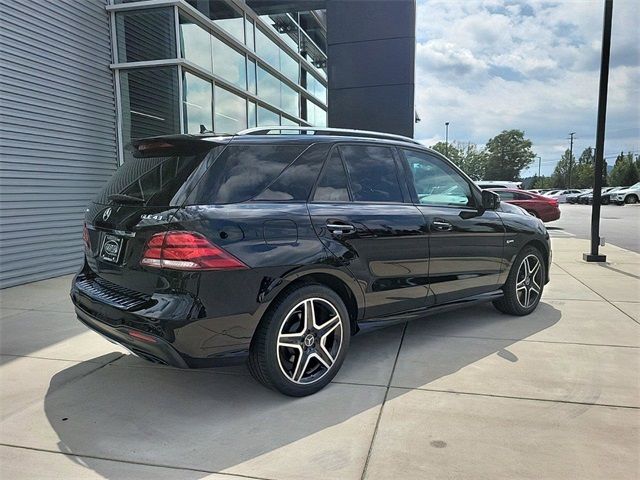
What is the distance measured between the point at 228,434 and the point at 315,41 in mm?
16743

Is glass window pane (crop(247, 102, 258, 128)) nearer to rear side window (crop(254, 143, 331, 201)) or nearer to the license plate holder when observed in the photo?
rear side window (crop(254, 143, 331, 201))

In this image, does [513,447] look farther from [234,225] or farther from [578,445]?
[234,225]

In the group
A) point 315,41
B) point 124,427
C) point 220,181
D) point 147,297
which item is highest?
point 315,41

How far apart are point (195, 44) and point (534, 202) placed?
11776mm

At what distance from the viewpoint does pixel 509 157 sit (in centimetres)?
8806

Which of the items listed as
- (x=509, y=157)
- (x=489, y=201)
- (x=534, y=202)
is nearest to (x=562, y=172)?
(x=509, y=157)

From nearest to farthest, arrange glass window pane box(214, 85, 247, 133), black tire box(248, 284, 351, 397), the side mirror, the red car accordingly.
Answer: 1. black tire box(248, 284, 351, 397)
2. the side mirror
3. glass window pane box(214, 85, 247, 133)
4. the red car

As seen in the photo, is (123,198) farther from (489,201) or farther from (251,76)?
(251,76)

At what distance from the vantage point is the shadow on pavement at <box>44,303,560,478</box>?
2.50 meters

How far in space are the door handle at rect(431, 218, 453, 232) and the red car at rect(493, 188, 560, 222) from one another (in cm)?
1225

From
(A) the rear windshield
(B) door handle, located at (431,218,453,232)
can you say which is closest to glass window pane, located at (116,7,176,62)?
(A) the rear windshield

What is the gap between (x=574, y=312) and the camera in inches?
204

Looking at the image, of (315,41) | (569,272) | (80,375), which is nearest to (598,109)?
(569,272)

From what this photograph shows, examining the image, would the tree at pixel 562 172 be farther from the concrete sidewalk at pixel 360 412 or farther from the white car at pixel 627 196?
the concrete sidewalk at pixel 360 412
